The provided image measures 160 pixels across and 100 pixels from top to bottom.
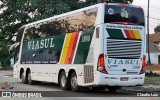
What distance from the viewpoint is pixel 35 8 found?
178ft

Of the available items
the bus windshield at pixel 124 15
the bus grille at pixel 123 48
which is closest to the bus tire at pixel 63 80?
the bus grille at pixel 123 48

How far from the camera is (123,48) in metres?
17.5

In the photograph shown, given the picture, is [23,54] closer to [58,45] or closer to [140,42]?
[58,45]

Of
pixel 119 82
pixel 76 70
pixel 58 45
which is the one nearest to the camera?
pixel 119 82

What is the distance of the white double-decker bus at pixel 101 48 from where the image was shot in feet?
56.3

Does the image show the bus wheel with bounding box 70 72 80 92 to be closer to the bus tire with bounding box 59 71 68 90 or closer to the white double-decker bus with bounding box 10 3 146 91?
the white double-decker bus with bounding box 10 3 146 91

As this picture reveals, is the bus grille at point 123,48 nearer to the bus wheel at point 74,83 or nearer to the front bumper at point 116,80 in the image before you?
the front bumper at point 116,80

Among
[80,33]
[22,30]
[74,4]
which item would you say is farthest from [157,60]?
[80,33]

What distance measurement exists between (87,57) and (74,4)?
37106mm

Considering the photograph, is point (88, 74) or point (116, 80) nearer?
point (116, 80)

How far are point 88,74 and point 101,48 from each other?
138 centimetres

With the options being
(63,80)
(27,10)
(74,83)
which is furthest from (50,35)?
(27,10)

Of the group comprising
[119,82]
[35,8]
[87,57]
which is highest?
[35,8]

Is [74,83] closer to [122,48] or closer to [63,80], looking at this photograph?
[63,80]
